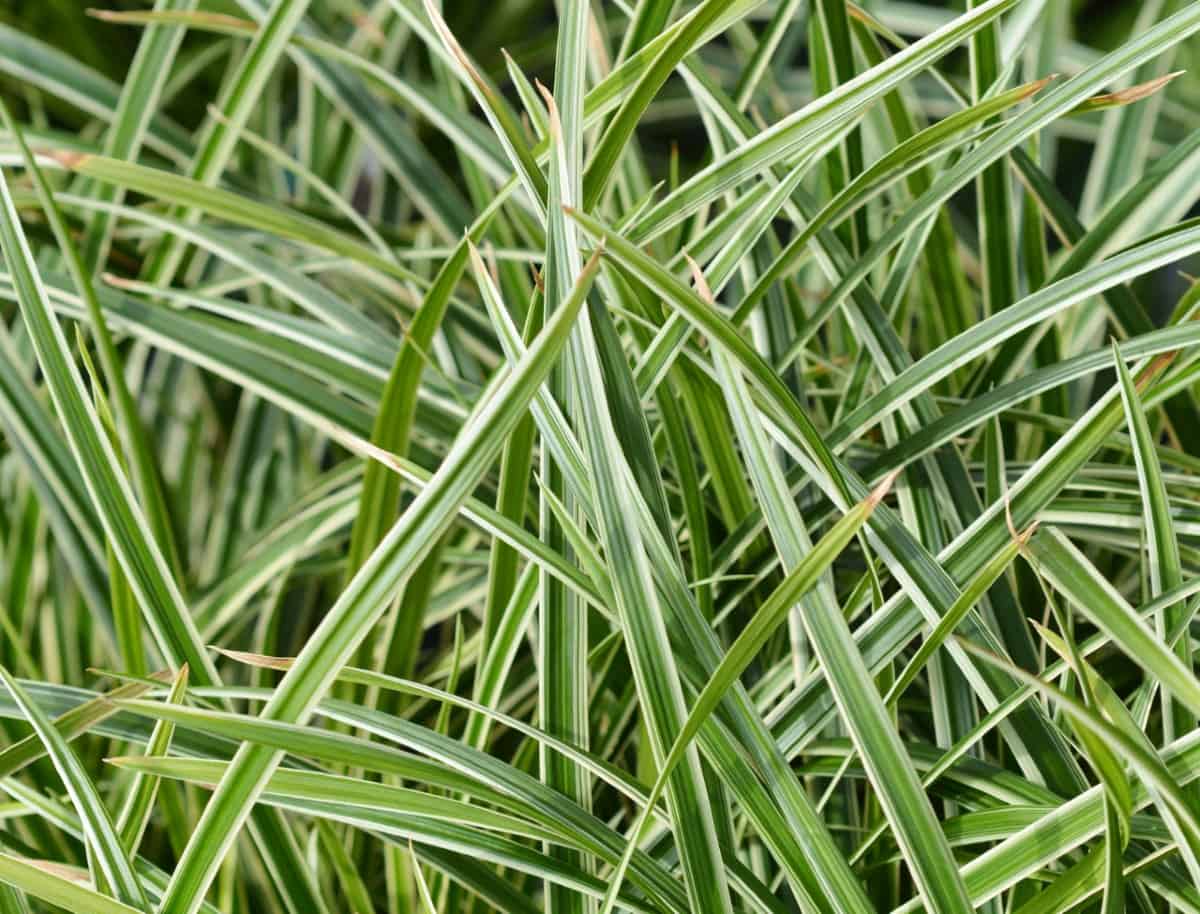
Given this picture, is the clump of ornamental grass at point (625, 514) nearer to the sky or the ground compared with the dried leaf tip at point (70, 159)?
nearer to the ground

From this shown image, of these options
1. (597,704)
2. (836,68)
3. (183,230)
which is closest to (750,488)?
(597,704)

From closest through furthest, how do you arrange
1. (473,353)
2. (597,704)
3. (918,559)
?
(918,559)
(597,704)
(473,353)

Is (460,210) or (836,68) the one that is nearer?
(836,68)

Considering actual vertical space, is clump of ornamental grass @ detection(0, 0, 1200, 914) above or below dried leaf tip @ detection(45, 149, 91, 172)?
below

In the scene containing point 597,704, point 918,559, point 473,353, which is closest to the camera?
point 918,559

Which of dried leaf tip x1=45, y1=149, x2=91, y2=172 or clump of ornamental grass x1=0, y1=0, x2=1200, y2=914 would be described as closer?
clump of ornamental grass x1=0, y1=0, x2=1200, y2=914

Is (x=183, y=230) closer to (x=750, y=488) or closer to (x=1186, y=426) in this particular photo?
(x=750, y=488)

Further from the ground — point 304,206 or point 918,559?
point 304,206

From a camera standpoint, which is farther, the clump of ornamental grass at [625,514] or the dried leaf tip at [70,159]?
the dried leaf tip at [70,159]

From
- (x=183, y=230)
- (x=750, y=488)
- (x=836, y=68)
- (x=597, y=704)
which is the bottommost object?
(x=597, y=704)
